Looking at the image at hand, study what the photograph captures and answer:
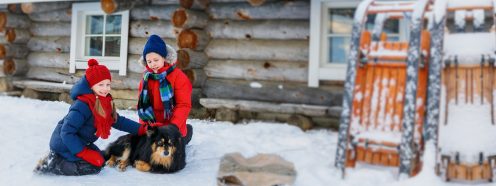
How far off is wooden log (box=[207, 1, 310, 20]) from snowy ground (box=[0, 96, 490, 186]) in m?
1.26

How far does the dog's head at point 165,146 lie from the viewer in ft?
10.8

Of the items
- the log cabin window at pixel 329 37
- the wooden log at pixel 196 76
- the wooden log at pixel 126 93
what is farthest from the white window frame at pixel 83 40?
the log cabin window at pixel 329 37

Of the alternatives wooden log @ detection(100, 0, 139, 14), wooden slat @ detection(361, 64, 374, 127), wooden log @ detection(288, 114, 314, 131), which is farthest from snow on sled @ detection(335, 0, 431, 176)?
wooden log @ detection(100, 0, 139, 14)

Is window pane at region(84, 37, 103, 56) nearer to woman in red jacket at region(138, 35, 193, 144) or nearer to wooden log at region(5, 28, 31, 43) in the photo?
wooden log at region(5, 28, 31, 43)

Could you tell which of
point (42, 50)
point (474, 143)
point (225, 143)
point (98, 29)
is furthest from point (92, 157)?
point (42, 50)

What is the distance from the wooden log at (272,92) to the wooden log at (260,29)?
0.55 m

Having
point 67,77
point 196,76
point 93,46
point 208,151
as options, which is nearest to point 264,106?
point 196,76

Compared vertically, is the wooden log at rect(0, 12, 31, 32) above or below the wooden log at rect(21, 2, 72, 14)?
below

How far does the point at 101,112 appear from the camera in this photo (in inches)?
127

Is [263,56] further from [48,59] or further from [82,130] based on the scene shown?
[48,59]

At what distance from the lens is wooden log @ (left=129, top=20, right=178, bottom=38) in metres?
5.95

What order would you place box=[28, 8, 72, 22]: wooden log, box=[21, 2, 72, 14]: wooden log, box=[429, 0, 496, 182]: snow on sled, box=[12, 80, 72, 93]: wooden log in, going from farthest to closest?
box=[28, 8, 72, 22]: wooden log, box=[12, 80, 72, 93]: wooden log, box=[21, 2, 72, 14]: wooden log, box=[429, 0, 496, 182]: snow on sled

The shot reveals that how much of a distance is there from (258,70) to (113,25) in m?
2.37

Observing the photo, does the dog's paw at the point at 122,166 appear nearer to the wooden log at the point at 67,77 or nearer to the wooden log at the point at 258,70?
the wooden log at the point at 258,70
